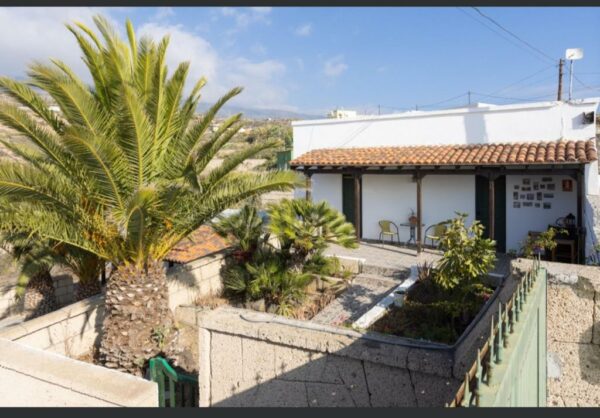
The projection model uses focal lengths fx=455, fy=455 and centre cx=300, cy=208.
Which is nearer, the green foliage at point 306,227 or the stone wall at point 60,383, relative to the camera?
the stone wall at point 60,383

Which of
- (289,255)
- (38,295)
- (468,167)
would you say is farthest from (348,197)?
(38,295)

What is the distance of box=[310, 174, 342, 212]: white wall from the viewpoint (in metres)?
17.4

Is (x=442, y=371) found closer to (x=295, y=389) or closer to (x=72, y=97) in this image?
(x=295, y=389)

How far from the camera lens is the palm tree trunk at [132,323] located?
7930 mm

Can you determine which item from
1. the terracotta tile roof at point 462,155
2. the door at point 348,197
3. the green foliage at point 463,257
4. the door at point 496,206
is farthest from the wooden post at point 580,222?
the door at point 348,197

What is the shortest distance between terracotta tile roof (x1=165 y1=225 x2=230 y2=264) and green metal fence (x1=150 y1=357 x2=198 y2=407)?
205 inches

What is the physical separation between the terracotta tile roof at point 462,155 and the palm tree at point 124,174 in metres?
6.86

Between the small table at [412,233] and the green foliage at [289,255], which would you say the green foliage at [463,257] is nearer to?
the green foliage at [289,255]

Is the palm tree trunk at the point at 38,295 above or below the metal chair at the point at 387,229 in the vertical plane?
below

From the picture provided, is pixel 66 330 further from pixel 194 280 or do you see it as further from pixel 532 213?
pixel 532 213

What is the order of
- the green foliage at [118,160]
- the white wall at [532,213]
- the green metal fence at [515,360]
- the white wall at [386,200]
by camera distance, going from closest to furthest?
the green metal fence at [515,360]
the green foliage at [118,160]
the white wall at [532,213]
the white wall at [386,200]

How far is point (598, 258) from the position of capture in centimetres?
839

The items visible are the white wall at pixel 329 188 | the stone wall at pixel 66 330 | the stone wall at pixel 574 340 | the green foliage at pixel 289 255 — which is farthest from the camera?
the white wall at pixel 329 188

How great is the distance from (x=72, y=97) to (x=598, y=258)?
9.25 metres
